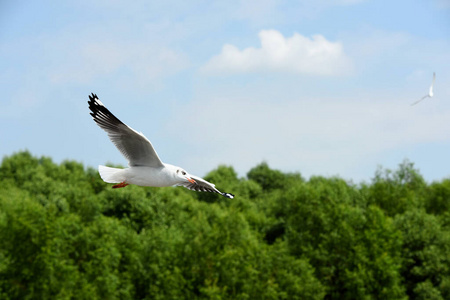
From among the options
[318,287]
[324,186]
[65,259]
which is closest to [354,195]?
[324,186]

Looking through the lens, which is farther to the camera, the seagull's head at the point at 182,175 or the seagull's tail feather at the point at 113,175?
the seagull's tail feather at the point at 113,175

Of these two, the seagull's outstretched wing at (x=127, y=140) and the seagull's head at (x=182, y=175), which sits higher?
the seagull's outstretched wing at (x=127, y=140)

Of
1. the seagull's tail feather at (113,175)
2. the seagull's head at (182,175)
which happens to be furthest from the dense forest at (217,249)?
the seagull's head at (182,175)

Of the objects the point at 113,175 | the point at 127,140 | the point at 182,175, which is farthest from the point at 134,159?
the point at 182,175

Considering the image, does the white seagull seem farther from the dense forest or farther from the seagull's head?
the dense forest

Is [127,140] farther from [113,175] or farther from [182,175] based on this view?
[182,175]

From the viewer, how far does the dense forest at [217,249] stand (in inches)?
2189

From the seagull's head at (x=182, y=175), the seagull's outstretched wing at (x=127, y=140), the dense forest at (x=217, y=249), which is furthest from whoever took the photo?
the dense forest at (x=217, y=249)

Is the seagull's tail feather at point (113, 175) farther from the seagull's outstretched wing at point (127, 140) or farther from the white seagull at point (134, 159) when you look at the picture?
the seagull's outstretched wing at point (127, 140)

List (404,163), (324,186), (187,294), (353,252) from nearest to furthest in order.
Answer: (187,294), (353,252), (324,186), (404,163)

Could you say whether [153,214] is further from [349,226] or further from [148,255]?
[349,226]

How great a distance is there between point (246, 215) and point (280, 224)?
175 inches

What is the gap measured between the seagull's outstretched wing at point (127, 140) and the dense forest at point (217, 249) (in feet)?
151

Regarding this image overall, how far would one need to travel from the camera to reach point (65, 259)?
57.2 metres
